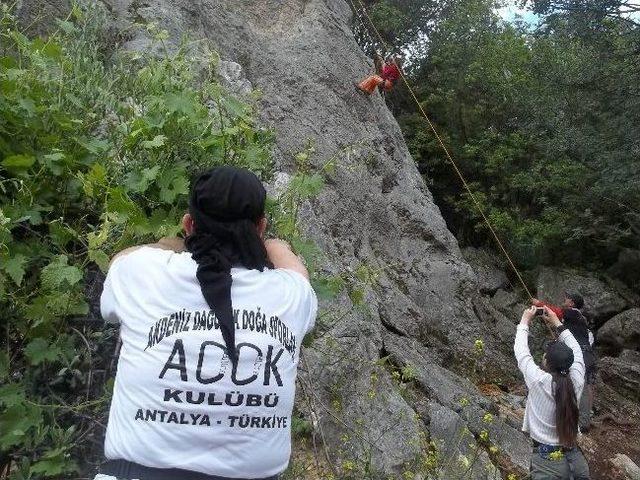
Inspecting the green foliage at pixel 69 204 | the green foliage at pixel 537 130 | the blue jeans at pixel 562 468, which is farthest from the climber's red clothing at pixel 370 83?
the green foliage at pixel 69 204

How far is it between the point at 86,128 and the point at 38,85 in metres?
0.24

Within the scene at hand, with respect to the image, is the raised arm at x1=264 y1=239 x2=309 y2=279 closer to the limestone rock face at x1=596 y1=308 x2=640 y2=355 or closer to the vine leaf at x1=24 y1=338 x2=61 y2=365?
the vine leaf at x1=24 y1=338 x2=61 y2=365

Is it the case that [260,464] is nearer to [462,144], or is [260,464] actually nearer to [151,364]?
[151,364]

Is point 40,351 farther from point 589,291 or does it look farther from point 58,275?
point 589,291

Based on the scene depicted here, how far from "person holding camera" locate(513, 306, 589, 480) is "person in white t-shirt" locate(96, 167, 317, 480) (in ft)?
12.0

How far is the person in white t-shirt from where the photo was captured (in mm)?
1817

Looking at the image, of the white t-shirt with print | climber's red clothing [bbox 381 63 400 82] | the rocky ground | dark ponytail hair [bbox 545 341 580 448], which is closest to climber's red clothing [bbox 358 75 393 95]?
the rocky ground

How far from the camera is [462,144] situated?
63.2 ft

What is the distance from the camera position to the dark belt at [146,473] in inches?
70.4

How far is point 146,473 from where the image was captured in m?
1.81

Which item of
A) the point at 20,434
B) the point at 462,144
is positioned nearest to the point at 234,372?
the point at 20,434

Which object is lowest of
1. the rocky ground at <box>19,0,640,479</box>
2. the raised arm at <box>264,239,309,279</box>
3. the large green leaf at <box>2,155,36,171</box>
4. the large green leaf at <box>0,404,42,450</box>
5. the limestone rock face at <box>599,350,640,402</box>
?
the limestone rock face at <box>599,350,640,402</box>

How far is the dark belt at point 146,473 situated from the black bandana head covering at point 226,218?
0.57 m

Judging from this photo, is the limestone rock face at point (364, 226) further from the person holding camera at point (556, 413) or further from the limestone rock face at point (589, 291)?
the limestone rock face at point (589, 291)
